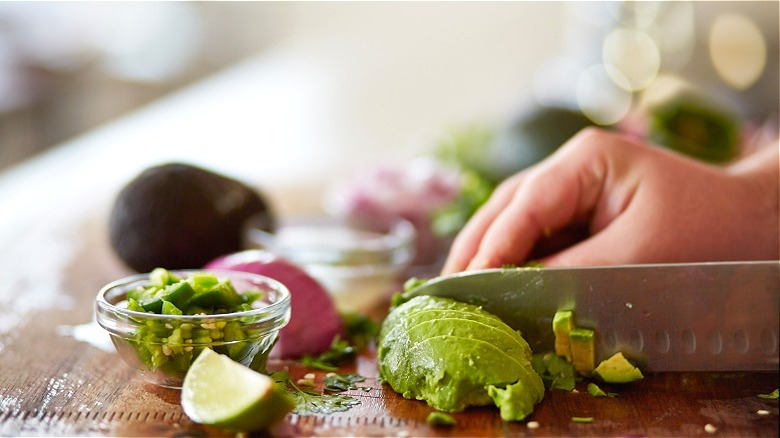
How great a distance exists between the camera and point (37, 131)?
5.73m

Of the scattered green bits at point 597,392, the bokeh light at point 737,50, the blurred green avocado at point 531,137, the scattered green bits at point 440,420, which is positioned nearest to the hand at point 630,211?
the scattered green bits at point 597,392

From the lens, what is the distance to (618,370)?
43.4 inches

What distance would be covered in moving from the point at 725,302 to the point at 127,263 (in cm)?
114

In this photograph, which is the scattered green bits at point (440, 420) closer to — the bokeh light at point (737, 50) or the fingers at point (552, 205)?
the fingers at point (552, 205)

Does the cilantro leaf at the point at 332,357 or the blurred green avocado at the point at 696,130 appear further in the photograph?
the blurred green avocado at the point at 696,130

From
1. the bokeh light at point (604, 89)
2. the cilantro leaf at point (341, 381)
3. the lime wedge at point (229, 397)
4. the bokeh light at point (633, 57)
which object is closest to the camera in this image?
the lime wedge at point (229, 397)

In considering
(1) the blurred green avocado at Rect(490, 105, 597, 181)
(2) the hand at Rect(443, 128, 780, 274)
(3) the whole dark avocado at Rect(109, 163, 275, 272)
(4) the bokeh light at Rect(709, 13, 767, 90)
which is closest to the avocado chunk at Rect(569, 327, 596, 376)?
(2) the hand at Rect(443, 128, 780, 274)

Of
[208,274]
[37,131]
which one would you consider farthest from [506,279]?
[37,131]

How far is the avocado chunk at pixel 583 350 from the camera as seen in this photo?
1113 millimetres

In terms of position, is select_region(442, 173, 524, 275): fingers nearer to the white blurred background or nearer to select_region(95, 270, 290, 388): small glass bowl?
select_region(95, 270, 290, 388): small glass bowl

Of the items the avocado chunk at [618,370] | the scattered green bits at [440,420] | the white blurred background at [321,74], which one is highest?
the scattered green bits at [440,420]

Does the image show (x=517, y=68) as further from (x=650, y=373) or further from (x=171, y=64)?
(x=650, y=373)

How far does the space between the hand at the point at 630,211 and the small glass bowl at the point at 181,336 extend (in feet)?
1.14

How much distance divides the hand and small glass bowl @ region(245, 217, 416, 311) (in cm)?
34
